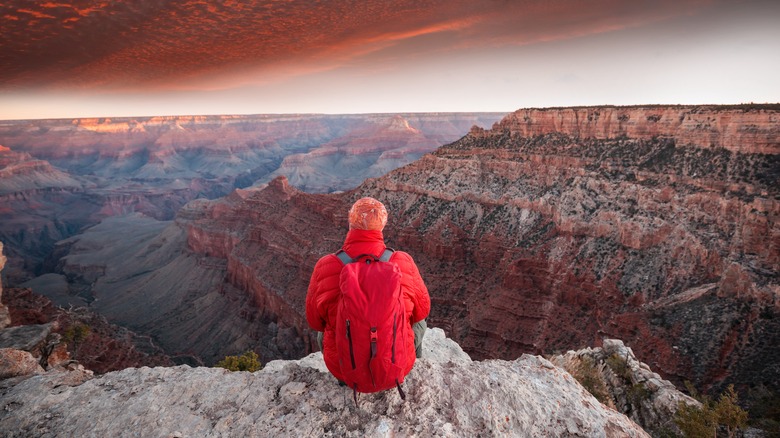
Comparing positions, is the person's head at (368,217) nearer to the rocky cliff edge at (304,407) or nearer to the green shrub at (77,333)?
the rocky cliff edge at (304,407)

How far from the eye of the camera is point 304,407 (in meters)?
5.30

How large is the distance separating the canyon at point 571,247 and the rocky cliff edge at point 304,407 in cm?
1736

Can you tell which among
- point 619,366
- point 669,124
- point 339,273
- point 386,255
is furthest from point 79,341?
point 669,124

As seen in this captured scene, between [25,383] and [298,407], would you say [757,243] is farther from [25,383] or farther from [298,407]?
[25,383]

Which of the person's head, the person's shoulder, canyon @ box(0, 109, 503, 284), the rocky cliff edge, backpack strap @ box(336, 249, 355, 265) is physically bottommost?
canyon @ box(0, 109, 503, 284)

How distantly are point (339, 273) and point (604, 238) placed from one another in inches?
1133

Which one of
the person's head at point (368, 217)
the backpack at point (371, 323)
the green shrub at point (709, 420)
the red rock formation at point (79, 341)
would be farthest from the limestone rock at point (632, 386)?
the red rock formation at point (79, 341)

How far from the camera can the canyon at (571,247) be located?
20.6 m

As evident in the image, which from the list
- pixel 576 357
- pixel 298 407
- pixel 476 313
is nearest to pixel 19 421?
pixel 298 407

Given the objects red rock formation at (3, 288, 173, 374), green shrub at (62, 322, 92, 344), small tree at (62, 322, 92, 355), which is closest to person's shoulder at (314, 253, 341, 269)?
red rock formation at (3, 288, 173, 374)

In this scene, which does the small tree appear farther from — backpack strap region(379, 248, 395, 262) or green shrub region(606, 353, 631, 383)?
green shrub region(606, 353, 631, 383)

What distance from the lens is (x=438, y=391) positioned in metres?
5.53

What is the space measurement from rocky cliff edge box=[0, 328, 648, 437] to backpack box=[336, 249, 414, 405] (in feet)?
3.52

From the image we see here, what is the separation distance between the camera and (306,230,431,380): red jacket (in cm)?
454
